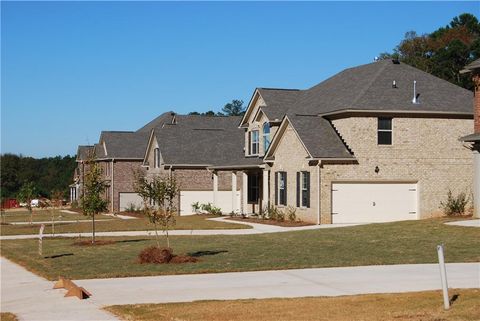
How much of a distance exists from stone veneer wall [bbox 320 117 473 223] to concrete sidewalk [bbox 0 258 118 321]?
2107 centimetres

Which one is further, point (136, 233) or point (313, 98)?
point (313, 98)

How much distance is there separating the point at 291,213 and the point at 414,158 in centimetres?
690

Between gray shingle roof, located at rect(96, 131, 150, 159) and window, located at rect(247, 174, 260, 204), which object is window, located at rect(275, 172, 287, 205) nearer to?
window, located at rect(247, 174, 260, 204)

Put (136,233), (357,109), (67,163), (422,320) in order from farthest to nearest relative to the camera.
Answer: (67,163) < (357,109) < (136,233) < (422,320)

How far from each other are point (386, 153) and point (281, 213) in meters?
6.49

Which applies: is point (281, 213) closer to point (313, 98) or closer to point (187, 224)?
point (187, 224)

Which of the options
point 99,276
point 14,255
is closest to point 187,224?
point 14,255

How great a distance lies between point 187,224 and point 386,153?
35.6 feet

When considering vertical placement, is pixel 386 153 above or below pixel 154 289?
above

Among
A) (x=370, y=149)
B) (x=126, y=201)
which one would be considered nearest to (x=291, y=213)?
(x=370, y=149)

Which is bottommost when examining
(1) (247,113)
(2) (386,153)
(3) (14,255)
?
(3) (14,255)

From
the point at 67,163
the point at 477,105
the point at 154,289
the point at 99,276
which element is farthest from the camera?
the point at 67,163

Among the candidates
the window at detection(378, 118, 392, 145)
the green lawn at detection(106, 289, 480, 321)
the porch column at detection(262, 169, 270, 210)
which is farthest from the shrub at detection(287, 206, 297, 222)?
the green lawn at detection(106, 289, 480, 321)

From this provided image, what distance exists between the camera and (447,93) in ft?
130
